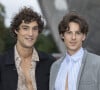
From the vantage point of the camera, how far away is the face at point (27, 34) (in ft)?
17.9

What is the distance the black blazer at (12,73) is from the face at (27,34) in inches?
8.4

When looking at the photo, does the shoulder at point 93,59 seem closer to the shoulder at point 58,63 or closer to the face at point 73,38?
the face at point 73,38

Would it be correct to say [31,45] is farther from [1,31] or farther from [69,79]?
[1,31]

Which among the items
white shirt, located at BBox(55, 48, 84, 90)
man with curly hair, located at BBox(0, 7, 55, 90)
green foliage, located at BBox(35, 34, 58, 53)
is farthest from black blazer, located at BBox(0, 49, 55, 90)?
green foliage, located at BBox(35, 34, 58, 53)

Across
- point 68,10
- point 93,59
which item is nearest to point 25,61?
point 93,59

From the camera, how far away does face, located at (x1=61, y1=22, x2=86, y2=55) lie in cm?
502

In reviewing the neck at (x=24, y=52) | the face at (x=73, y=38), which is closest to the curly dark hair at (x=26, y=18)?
the neck at (x=24, y=52)

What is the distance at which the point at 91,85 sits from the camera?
4883mm

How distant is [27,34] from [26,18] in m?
0.20

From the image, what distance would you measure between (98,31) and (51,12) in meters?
2.45

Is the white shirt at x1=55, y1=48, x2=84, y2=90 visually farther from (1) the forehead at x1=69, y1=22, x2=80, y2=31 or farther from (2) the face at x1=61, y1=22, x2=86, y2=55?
(1) the forehead at x1=69, y1=22, x2=80, y2=31

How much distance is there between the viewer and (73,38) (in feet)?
16.4

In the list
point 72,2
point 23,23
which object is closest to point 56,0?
point 72,2

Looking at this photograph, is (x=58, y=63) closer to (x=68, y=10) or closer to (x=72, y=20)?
(x=72, y=20)
